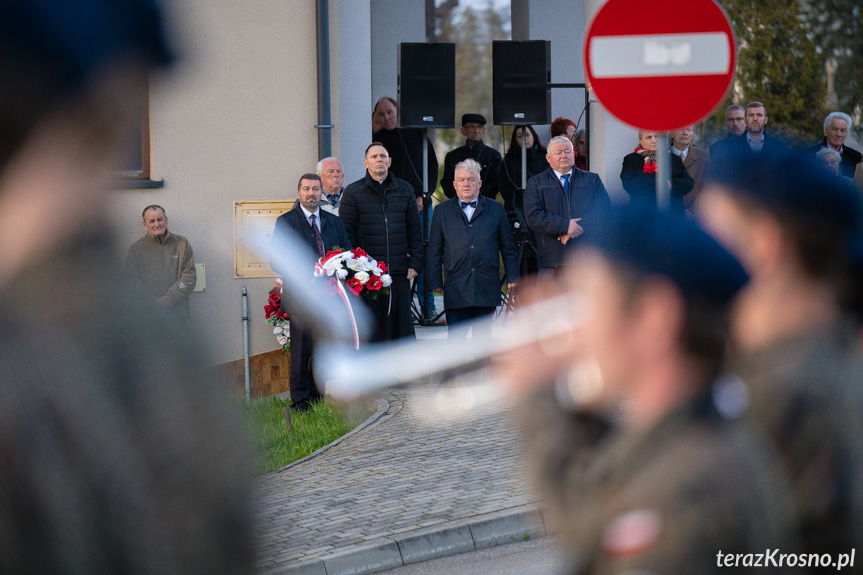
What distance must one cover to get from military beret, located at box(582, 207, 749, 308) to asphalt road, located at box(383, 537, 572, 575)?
3.62m

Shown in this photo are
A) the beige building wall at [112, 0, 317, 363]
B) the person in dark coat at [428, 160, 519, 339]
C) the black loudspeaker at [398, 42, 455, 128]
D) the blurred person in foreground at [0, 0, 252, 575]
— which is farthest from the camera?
the black loudspeaker at [398, 42, 455, 128]

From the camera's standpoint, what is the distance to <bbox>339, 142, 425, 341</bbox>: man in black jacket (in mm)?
10555

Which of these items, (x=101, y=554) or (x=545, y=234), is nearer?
(x=101, y=554)

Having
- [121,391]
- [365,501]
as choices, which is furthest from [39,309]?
[365,501]

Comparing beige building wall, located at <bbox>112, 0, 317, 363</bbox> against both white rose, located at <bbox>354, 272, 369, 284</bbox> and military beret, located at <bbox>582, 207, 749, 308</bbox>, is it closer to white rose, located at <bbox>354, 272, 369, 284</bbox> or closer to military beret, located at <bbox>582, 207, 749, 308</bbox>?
white rose, located at <bbox>354, 272, 369, 284</bbox>

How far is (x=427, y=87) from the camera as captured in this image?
1349 centimetres

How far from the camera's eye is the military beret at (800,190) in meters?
2.76

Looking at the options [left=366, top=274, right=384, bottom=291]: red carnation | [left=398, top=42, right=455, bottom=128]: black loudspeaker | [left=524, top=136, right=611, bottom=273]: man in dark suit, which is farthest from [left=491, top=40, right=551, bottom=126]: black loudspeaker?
[left=366, top=274, right=384, bottom=291]: red carnation

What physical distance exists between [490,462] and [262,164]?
4.89 m

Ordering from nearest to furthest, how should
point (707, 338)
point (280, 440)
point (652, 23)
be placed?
point (707, 338) < point (652, 23) < point (280, 440)

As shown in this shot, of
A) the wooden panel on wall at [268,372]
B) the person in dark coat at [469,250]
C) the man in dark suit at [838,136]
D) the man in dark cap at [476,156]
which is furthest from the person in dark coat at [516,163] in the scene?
the wooden panel on wall at [268,372]

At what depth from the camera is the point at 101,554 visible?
3.64 ft

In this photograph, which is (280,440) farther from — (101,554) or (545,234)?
(101,554)

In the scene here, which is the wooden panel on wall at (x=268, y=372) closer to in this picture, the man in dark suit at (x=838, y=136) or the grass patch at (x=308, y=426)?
the grass patch at (x=308, y=426)
